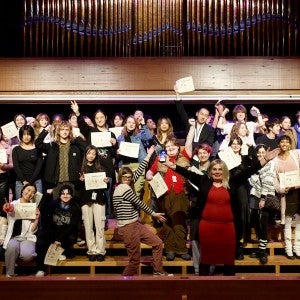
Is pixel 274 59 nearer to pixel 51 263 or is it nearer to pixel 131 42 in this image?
pixel 131 42

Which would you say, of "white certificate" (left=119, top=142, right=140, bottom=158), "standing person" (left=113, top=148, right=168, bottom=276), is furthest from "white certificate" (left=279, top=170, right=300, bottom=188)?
"white certificate" (left=119, top=142, right=140, bottom=158)

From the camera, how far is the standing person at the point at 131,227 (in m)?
6.05

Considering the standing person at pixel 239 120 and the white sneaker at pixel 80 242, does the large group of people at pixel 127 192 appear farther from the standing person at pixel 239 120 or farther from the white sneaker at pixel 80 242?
the standing person at pixel 239 120

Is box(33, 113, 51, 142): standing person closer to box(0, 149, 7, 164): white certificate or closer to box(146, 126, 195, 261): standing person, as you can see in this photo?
box(0, 149, 7, 164): white certificate

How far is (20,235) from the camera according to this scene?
6.52 metres

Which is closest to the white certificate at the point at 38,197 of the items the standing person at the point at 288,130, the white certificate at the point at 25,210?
the white certificate at the point at 25,210

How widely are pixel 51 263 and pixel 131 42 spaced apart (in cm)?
437

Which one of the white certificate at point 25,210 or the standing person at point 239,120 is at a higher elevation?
the standing person at point 239,120

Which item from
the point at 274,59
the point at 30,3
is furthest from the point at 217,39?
the point at 30,3
